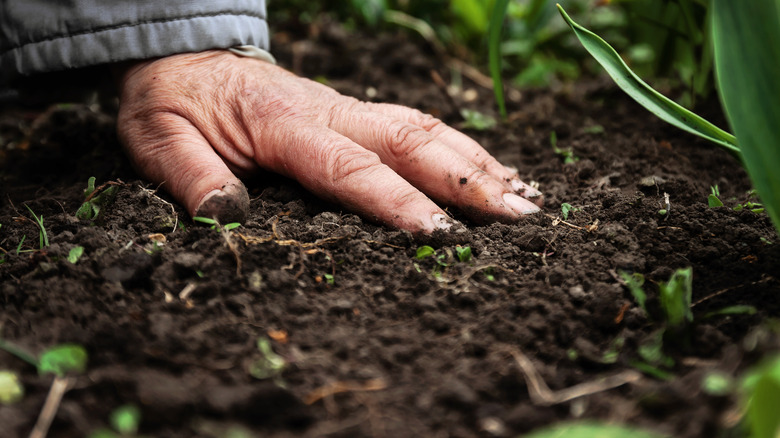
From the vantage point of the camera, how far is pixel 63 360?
0.76 meters

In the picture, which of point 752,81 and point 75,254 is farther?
point 75,254

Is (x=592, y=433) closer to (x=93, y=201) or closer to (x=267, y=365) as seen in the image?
(x=267, y=365)

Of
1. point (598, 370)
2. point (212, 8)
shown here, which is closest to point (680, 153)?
point (598, 370)

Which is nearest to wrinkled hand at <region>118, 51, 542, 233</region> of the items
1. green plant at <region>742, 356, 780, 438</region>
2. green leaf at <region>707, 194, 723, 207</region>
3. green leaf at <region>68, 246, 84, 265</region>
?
green leaf at <region>68, 246, 84, 265</region>

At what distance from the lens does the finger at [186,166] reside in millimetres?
1104

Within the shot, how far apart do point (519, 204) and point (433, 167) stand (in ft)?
0.66

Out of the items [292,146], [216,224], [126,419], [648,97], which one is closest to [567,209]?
[648,97]

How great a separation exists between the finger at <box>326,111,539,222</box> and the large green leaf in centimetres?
47

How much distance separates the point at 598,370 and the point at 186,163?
0.91 m

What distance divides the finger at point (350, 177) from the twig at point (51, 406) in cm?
61

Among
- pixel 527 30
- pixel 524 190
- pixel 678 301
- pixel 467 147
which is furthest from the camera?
pixel 527 30

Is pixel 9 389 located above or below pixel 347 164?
below

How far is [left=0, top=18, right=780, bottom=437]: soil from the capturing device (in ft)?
2.29

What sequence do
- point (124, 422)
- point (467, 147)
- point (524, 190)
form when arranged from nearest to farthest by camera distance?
point (124, 422)
point (524, 190)
point (467, 147)
